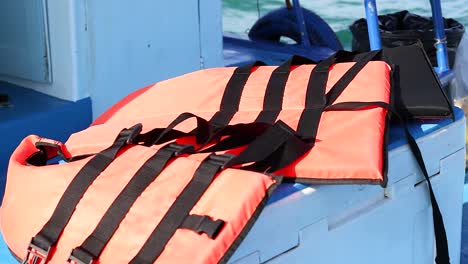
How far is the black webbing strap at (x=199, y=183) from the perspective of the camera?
4.41 ft

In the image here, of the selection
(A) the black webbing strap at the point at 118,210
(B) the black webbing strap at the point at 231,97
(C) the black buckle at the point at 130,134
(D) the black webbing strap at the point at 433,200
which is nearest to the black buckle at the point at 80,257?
(A) the black webbing strap at the point at 118,210

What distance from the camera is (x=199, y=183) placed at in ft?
4.65

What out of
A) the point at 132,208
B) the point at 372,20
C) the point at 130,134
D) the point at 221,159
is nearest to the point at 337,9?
the point at 372,20

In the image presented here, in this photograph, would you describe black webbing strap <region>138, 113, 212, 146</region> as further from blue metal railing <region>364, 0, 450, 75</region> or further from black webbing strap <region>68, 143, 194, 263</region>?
blue metal railing <region>364, 0, 450, 75</region>

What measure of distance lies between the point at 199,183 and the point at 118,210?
0.17m

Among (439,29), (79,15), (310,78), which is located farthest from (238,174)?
(439,29)

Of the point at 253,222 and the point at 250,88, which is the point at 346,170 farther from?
the point at 250,88

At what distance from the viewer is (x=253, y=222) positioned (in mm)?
1347

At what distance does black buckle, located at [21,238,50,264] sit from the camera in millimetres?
1452

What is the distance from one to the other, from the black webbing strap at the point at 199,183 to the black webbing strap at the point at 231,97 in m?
0.26

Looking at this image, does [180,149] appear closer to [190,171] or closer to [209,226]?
[190,171]

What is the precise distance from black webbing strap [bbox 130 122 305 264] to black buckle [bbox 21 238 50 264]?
21 cm

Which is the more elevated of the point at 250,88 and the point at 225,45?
→ the point at 250,88

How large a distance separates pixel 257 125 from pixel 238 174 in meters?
0.28
